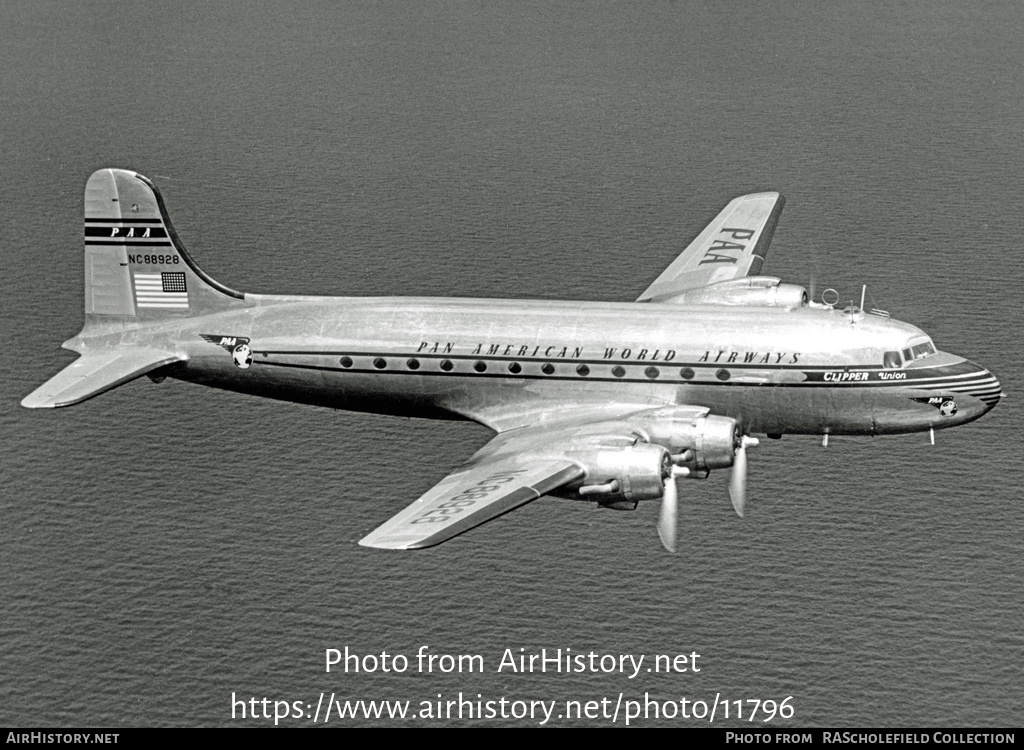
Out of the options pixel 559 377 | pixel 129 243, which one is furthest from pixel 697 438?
pixel 129 243

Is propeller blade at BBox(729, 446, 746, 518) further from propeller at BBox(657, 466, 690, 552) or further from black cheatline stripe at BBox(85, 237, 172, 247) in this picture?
black cheatline stripe at BBox(85, 237, 172, 247)

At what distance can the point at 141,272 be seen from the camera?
56.8m

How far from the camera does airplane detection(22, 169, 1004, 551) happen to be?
157 feet

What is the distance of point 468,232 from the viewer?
87.1 metres

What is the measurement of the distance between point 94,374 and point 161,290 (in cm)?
509

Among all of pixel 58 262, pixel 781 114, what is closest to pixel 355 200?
pixel 58 262

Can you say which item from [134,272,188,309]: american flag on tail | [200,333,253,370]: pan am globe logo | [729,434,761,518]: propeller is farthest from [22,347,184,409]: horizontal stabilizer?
[729,434,761,518]: propeller

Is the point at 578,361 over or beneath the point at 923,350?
over

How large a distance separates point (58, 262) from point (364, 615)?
39699 mm

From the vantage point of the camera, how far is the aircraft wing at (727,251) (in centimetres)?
6047

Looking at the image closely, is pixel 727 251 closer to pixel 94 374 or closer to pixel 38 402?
pixel 94 374

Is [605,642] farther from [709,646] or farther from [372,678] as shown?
[372,678]

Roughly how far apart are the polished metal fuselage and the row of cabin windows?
0.16ft

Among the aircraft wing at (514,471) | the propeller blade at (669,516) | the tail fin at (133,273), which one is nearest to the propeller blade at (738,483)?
the aircraft wing at (514,471)
